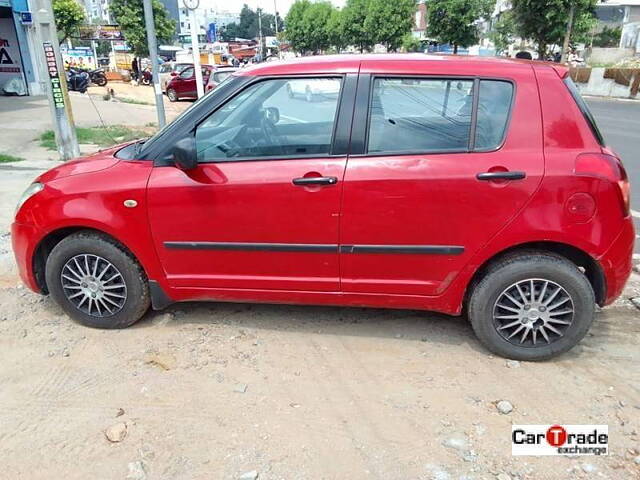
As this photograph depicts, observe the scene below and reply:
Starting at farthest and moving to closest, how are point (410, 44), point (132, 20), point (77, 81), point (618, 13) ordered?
point (618, 13) < point (410, 44) < point (132, 20) < point (77, 81)

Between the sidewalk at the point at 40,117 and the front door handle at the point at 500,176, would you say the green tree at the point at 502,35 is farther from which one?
the front door handle at the point at 500,176

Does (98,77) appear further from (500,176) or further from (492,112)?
(500,176)

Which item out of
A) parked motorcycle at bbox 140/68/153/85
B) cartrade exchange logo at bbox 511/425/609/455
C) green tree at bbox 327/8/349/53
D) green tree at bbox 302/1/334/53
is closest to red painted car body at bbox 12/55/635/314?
cartrade exchange logo at bbox 511/425/609/455

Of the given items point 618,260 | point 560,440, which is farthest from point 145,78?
point 560,440

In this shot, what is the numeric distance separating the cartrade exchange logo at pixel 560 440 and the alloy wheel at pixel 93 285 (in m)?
2.53

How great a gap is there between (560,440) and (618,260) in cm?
110

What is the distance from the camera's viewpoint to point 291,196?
121 inches

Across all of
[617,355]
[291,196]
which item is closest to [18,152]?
[291,196]

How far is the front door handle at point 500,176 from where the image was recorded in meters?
2.88

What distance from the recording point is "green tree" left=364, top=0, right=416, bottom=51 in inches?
1806

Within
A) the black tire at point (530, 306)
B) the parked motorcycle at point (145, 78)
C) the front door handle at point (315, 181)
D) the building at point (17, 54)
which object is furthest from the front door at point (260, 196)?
the parked motorcycle at point (145, 78)

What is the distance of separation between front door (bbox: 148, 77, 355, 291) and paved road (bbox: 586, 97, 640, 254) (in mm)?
3628

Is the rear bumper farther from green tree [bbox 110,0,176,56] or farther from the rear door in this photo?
green tree [bbox 110,0,176,56]

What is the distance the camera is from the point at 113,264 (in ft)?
11.2
